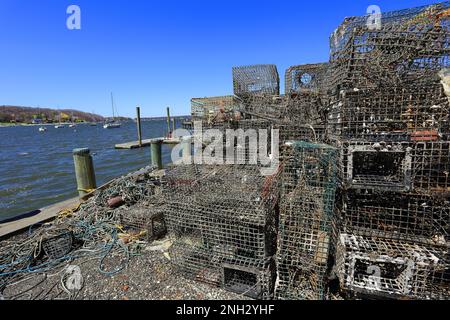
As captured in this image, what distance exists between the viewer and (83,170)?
216 inches

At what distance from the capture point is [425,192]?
76.9 inches

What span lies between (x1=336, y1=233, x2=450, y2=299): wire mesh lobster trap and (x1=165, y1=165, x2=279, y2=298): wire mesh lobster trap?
2.46 feet

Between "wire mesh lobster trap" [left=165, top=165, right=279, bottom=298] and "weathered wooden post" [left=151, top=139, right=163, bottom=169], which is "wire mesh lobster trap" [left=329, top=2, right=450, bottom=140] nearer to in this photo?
"wire mesh lobster trap" [left=165, top=165, right=279, bottom=298]

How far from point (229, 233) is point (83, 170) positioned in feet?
15.2

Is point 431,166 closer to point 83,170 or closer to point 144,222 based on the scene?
point 144,222

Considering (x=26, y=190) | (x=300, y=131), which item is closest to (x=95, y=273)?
(x=300, y=131)

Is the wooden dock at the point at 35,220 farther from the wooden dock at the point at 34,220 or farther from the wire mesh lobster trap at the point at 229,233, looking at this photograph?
the wire mesh lobster trap at the point at 229,233

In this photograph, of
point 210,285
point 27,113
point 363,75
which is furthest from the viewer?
point 27,113

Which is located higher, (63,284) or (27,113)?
(27,113)

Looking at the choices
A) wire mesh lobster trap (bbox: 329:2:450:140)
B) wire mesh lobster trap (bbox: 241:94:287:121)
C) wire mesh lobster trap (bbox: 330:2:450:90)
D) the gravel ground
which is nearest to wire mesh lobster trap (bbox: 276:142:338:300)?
wire mesh lobster trap (bbox: 329:2:450:140)

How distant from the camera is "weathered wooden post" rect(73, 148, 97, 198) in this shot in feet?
17.8
